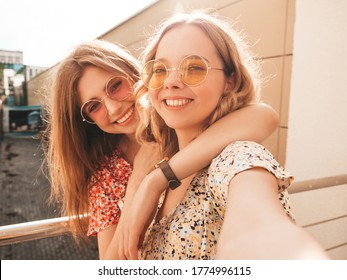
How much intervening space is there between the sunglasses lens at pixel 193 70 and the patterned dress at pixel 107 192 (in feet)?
2.08

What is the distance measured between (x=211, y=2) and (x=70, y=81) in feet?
6.96

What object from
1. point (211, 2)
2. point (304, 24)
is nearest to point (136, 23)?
point (211, 2)

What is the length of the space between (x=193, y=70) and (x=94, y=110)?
642 millimetres

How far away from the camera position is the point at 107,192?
1.37 metres

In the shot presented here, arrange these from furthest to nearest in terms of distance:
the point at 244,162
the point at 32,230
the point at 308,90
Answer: the point at 308,90
the point at 32,230
the point at 244,162

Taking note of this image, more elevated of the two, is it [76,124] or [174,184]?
[76,124]

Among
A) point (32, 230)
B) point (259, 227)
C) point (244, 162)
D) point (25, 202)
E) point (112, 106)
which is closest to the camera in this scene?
point (259, 227)

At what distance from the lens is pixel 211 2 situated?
116 inches

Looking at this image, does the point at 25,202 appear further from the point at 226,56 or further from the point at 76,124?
the point at 226,56

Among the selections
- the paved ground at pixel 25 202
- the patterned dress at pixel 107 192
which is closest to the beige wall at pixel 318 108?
the patterned dress at pixel 107 192

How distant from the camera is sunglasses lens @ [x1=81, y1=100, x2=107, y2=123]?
4.48ft

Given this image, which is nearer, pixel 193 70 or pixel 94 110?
pixel 193 70

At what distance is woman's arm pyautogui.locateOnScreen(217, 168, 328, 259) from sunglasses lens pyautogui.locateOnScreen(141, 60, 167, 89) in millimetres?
457

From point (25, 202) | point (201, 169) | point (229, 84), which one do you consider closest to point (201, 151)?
point (201, 169)
